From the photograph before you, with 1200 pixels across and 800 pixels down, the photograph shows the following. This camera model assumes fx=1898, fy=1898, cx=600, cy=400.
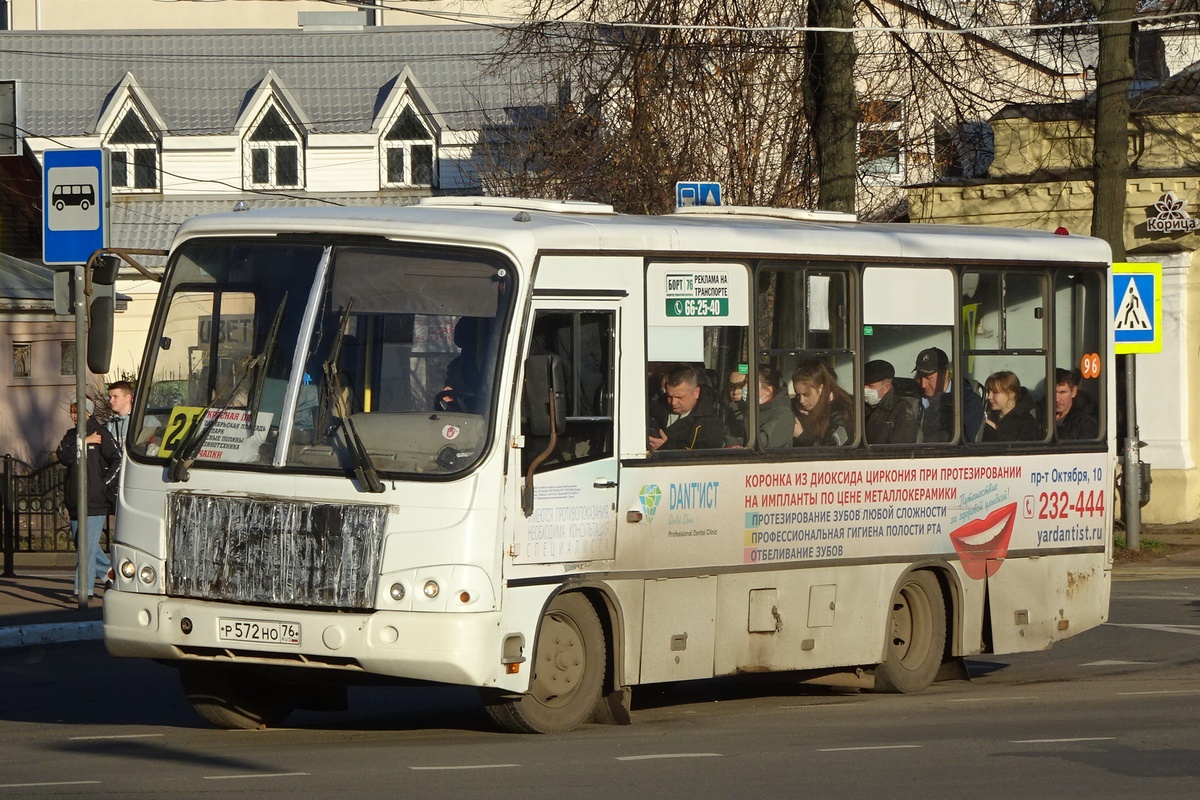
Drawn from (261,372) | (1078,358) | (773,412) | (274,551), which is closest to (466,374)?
(261,372)

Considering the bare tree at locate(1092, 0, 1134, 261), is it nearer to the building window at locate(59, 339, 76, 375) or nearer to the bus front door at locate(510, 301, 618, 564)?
the bus front door at locate(510, 301, 618, 564)

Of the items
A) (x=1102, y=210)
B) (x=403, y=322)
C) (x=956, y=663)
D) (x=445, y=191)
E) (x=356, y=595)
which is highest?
(x=445, y=191)

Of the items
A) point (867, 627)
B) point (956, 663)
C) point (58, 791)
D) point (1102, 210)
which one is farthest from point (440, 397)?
point (1102, 210)

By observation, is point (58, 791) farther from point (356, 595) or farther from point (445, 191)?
point (445, 191)

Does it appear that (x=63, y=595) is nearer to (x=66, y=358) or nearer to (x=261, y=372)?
(x=261, y=372)

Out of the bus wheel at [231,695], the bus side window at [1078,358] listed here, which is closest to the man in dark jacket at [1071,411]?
the bus side window at [1078,358]

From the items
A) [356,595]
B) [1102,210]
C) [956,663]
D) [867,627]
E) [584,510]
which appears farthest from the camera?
[1102,210]

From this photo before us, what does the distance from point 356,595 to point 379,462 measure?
0.66m

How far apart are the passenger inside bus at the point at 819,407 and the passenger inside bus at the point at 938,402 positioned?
0.70m

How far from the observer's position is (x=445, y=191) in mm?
46562

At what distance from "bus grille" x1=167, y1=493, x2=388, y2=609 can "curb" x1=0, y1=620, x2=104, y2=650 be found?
15.9 ft

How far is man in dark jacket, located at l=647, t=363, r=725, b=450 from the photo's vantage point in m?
10.4

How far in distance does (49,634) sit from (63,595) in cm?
314

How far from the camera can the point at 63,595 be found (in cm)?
1734
